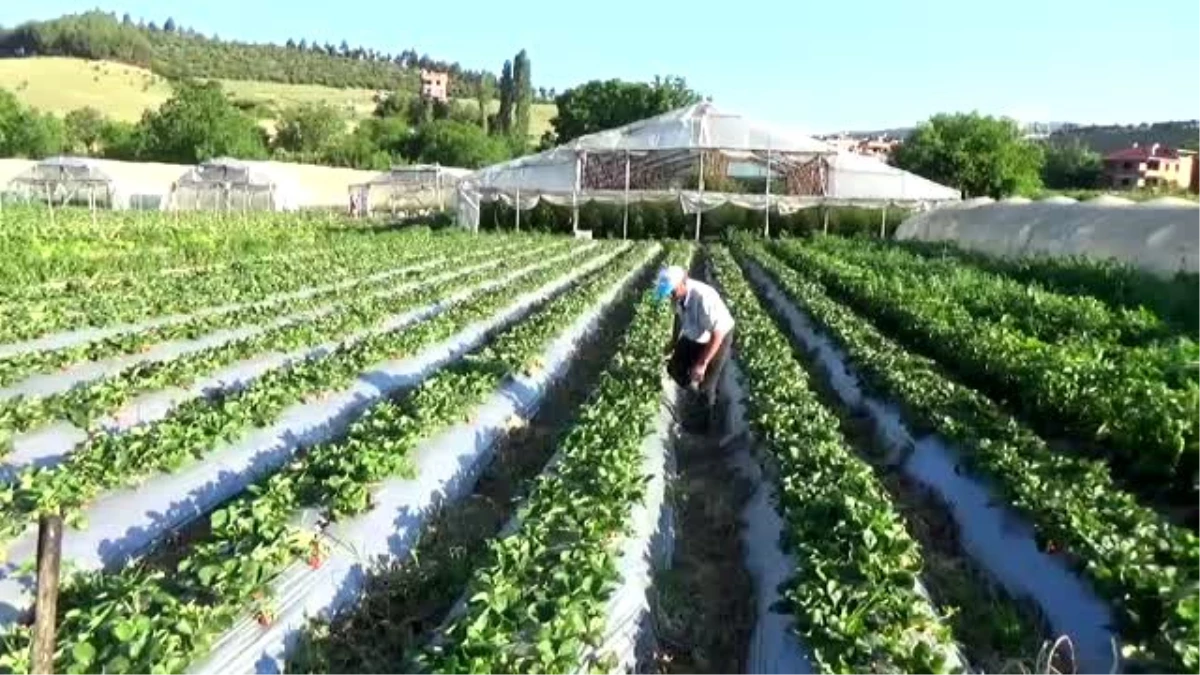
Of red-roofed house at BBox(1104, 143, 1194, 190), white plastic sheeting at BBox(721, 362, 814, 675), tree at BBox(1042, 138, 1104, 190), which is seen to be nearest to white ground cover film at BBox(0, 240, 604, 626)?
white plastic sheeting at BBox(721, 362, 814, 675)

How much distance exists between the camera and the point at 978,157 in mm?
73062

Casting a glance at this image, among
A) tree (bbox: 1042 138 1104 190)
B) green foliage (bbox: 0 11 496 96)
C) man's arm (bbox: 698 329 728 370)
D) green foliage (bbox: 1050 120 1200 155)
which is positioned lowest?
man's arm (bbox: 698 329 728 370)

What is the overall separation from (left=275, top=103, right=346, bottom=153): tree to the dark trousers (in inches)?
Result: 3209

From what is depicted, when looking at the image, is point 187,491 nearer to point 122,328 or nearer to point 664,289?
point 664,289

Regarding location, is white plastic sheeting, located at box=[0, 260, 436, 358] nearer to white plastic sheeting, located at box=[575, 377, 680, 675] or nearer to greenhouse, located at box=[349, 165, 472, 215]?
white plastic sheeting, located at box=[575, 377, 680, 675]

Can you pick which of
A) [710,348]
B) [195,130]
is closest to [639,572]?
[710,348]

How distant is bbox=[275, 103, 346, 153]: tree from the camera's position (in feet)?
288

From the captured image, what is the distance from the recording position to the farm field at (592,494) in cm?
434

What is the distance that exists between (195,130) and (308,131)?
13.7 m

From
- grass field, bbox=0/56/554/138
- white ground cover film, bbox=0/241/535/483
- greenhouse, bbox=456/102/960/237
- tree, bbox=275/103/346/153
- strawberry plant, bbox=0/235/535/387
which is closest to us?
white ground cover film, bbox=0/241/535/483

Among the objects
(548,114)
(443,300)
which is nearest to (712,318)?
(443,300)

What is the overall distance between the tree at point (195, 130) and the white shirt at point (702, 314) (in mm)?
69740

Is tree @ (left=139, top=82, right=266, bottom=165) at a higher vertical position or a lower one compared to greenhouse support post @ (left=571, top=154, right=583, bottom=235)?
higher

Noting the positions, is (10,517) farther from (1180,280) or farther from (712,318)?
(1180,280)
